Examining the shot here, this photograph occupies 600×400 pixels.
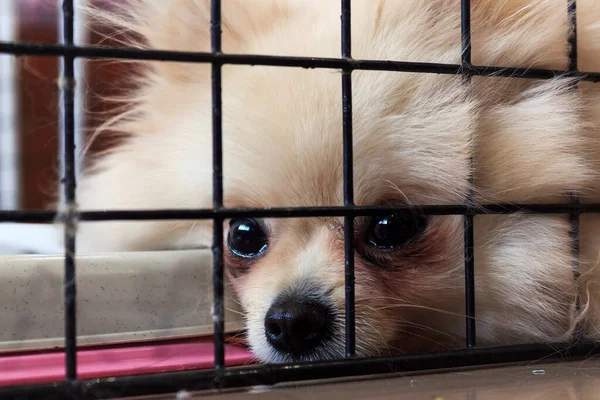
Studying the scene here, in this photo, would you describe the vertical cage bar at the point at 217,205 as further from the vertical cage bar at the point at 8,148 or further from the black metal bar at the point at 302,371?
the vertical cage bar at the point at 8,148

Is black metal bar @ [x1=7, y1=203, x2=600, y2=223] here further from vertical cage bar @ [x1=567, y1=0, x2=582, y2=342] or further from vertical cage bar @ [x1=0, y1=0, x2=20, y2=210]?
vertical cage bar @ [x1=0, y1=0, x2=20, y2=210]

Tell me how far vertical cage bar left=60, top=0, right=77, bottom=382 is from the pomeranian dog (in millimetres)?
515

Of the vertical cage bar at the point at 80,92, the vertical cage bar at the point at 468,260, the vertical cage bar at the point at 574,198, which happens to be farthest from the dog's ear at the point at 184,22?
the vertical cage bar at the point at 574,198

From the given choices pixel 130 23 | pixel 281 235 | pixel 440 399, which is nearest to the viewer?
pixel 440 399

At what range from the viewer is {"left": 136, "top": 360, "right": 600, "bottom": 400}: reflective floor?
0.94 m

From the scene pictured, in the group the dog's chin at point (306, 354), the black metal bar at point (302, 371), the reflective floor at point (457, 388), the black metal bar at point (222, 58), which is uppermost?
the black metal bar at point (222, 58)

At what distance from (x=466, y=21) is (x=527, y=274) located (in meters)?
0.56

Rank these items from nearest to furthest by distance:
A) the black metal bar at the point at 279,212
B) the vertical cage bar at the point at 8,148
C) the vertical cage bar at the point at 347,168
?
the black metal bar at the point at 279,212 → the vertical cage bar at the point at 347,168 → the vertical cage bar at the point at 8,148

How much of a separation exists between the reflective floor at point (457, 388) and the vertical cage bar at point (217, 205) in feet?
0.27

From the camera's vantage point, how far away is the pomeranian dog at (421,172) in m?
1.32

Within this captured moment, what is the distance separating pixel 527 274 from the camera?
1.35 metres

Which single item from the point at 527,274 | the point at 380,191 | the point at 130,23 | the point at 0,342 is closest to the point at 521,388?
the point at 527,274

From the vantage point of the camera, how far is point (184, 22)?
1730mm

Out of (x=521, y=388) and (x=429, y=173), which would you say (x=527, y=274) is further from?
(x=521, y=388)
